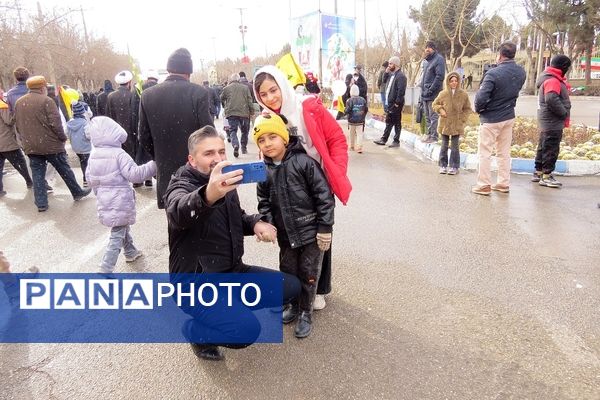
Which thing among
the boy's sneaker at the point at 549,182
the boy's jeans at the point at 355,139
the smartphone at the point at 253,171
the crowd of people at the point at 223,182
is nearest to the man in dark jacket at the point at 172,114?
the crowd of people at the point at 223,182

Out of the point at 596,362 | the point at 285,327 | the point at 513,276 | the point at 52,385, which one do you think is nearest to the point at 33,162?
the point at 52,385

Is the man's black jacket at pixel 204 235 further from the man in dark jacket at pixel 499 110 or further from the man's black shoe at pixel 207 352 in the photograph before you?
the man in dark jacket at pixel 499 110

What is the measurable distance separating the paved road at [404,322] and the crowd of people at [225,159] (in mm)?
257

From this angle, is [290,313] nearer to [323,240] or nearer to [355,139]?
[323,240]

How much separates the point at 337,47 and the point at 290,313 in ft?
45.2

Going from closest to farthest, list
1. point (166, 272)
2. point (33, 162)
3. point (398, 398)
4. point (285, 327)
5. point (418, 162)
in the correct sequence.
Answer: point (398, 398) → point (285, 327) → point (166, 272) → point (33, 162) → point (418, 162)

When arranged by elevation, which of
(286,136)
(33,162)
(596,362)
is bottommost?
(596,362)

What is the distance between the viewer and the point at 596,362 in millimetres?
2465

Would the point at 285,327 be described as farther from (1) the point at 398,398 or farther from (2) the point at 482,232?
(2) the point at 482,232

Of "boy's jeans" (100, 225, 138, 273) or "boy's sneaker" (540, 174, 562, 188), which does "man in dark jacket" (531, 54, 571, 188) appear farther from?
"boy's jeans" (100, 225, 138, 273)

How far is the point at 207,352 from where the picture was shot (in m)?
2.54

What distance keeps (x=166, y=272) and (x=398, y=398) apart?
2.40 meters

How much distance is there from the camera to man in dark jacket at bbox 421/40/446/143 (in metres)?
8.48

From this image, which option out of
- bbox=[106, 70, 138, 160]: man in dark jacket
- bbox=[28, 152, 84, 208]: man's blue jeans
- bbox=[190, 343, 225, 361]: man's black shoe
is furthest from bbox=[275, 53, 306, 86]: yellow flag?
bbox=[28, 152, 84, 208]: man's blue jeans
